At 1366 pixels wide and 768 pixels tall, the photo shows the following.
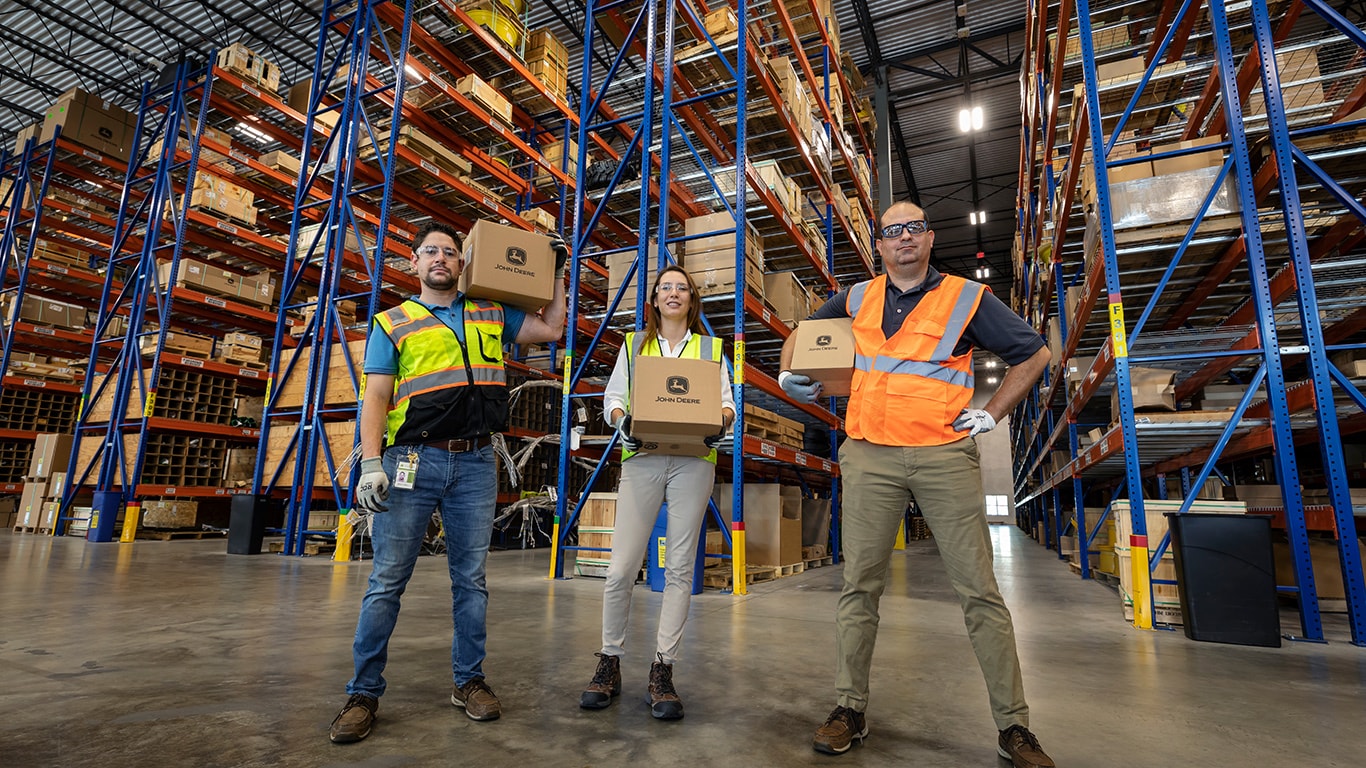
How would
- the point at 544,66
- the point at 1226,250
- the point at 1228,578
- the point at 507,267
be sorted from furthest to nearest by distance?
the point at 544,66
the point at 1226,250
the point at 1228,578
the point at 507,267

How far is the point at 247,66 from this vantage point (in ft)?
34.6

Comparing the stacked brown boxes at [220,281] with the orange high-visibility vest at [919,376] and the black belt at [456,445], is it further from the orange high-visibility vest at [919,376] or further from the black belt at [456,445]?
the orange high-visibility vest at [919,376]

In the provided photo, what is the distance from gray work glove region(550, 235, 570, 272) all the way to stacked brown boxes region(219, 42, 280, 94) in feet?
34.6

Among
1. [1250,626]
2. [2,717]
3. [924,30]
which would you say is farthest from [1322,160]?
[924,30]

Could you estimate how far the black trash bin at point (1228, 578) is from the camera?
421 cm

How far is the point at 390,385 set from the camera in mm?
2576

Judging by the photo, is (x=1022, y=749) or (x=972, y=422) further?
(x=972, y=422)

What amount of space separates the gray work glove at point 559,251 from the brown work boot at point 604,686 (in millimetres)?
1762

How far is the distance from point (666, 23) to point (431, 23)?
34.6 ft

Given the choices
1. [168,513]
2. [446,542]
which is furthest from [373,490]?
[168,513]

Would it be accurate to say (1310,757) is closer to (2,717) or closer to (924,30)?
(2,717)

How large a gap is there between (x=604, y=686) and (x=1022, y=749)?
Result: 1510mm

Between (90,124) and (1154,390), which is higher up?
(90,124)

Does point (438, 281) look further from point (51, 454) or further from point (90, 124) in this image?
point (90, 124)
